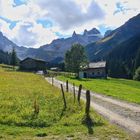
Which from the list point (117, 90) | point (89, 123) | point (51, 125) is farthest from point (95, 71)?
point (51, 125)

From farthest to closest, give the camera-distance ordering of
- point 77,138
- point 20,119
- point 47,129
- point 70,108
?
point 70,108 → point 20,119 → point 47,129 → point 77,138

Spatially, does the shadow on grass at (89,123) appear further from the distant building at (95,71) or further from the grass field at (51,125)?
the distant building at (95,71)

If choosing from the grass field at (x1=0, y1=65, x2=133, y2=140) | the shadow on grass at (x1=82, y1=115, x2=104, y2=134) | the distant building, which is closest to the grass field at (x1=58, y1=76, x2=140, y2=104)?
the grass field at (x1=0, y1=65, x2=133, y2=140)

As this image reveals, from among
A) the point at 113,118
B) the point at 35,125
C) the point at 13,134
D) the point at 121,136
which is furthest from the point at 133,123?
the point at 13,134

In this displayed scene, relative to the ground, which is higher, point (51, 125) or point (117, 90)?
point (117, 90)

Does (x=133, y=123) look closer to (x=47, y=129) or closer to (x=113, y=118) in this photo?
(x=113, y=118)

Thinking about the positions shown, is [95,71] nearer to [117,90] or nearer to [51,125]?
[117,90]

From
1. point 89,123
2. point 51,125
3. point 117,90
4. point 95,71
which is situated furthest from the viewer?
point 95,71

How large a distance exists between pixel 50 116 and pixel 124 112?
872cm

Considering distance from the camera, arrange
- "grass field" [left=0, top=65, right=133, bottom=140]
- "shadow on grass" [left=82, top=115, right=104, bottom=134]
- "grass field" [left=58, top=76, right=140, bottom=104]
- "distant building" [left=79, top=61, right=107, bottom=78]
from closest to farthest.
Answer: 1. "grass field" [left=0, top=65, right=133, bottom=140]
2. "shadow on grass" [left=82, top=115, right=104, bottom=134]
3. "grass field" [left=58, top=76, right=140, bottom=104]
4. "distant building" [left=79, top=61, right=107, bottom=78]

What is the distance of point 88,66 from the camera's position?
17438 centimetres

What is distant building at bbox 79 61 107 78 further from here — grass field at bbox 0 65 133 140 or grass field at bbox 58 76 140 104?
grass field at bbox 0 65 133 140

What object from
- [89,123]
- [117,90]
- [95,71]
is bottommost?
[89,123]

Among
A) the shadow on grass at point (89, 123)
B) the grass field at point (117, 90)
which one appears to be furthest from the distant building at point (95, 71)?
the shadow on grass at point (89, 123)
